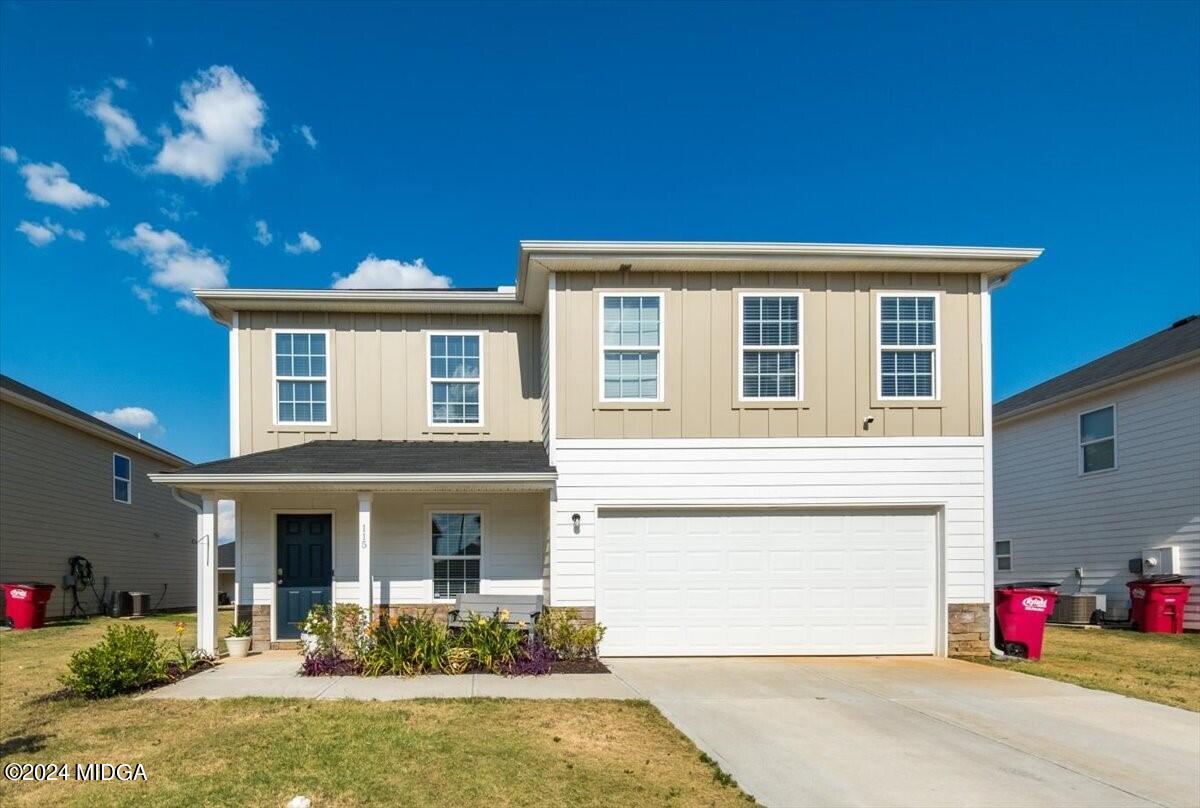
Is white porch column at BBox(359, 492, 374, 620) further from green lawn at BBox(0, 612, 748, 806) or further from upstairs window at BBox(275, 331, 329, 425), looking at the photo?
green lawn at BBox(0, 612, 748, 806)

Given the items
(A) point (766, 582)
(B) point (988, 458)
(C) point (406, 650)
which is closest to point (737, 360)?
(A) point (766, 582)

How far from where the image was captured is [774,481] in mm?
11398

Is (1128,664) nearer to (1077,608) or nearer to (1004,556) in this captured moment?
(1077,608)

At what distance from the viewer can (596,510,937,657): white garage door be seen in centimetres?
1131

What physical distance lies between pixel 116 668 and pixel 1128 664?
12.4 metres

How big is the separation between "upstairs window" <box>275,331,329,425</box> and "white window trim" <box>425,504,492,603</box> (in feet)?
7.50

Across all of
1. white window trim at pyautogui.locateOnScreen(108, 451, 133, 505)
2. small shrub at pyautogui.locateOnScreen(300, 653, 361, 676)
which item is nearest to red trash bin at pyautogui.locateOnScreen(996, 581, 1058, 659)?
small shrub at pyautogui.locateOnScreen(300, 653, 361, 676)

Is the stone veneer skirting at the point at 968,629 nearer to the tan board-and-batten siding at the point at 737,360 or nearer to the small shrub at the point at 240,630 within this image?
the tan board-and-batten siding at the point at 737,360

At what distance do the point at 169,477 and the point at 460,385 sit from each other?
4.33 meters

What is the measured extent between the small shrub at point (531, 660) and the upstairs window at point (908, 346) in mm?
5851

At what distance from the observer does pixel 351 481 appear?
10.7m

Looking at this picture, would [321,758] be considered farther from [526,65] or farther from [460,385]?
[526,65]

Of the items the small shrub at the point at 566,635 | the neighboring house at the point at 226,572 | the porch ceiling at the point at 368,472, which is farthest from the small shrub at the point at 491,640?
the neighboring house at the point at 226,572

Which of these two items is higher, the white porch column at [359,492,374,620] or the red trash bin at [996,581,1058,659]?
the white porch column at [359,492,374,620]
